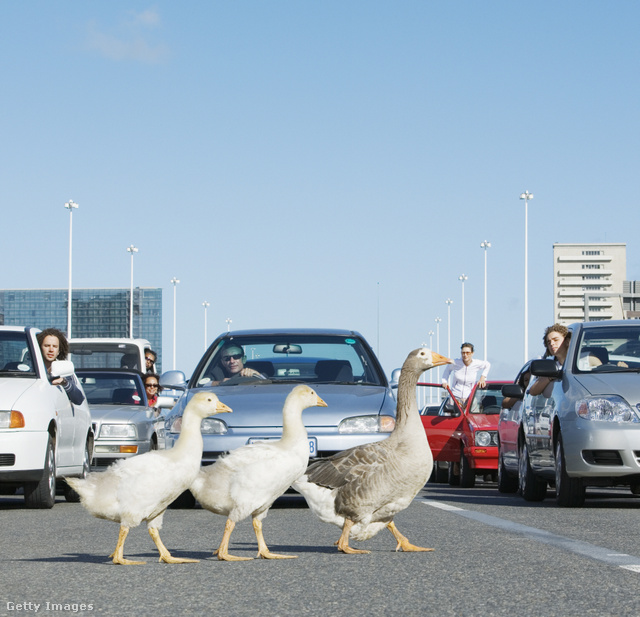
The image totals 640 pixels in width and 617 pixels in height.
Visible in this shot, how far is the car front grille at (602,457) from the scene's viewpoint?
11.7 metres

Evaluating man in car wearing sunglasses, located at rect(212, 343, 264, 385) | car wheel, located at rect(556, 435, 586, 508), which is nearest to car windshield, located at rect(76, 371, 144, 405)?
man in car wearing sunglasses, located at rect(212, 343, 264, 385)

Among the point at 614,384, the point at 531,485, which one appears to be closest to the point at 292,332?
the point at 531,485

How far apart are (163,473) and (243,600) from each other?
1.62 metres

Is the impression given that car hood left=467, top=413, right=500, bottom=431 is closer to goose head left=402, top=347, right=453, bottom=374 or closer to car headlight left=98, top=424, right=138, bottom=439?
car headlight left=98, top=424, right=138, bottom=439

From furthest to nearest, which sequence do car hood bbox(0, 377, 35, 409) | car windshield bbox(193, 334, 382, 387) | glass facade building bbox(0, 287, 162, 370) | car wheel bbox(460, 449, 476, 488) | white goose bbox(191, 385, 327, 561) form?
glass facade building bbox(0, 287, 162, 370), car wheel bbox(460, 449, 476, 488), car windshield bbox(193, 334, 382, 387), car hood bbox(0, 377, 35, 409), white goose bbox(191, 385, 327, 561)

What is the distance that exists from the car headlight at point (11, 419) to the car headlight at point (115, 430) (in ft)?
13.6

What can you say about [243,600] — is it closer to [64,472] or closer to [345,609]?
[345,609]

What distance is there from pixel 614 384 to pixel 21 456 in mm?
5435

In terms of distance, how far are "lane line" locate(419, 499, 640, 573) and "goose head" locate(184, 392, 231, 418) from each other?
7.21 feet

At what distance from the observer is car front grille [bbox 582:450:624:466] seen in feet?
38.5

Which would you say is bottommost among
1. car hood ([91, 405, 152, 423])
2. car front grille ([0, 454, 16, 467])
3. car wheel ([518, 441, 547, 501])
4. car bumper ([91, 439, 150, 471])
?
car wheel ([518, 441, 547, 501])

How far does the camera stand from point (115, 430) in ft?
52.2

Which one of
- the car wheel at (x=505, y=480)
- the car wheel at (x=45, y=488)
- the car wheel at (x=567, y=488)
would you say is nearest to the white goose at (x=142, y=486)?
the car wheel at (x=45, y=488)

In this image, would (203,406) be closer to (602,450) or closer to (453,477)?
(602,450)
